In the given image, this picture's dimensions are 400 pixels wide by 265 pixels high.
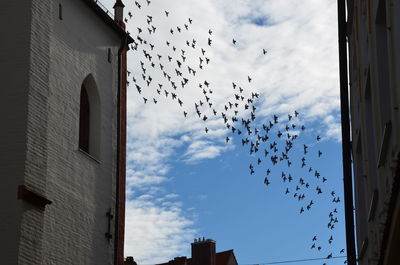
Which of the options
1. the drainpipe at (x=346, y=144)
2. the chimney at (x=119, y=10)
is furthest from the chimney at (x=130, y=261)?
the drainpipe at (x=346, y=144)

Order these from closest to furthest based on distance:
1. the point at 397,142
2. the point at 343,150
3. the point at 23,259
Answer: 1. the point at 397,142
2. the point at 343,150
3. the point at 23,259

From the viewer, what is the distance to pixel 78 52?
2095cm

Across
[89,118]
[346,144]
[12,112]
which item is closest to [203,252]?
[89,118]

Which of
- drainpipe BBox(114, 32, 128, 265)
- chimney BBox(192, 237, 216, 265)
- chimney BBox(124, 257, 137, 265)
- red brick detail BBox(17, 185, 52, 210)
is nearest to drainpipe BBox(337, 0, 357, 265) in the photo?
red brick detail BBox(17, 185, 52, 210)

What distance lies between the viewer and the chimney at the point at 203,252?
41.7 meters

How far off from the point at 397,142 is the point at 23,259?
31.9ft

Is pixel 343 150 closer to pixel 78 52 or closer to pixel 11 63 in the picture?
pixel 11 63

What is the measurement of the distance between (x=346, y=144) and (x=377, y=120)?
1206mm

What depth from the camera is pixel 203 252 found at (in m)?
42.0

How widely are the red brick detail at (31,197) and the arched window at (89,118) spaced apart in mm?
4085

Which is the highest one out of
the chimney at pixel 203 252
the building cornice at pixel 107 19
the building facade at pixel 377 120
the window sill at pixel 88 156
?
the building cornice at pixel 107 19

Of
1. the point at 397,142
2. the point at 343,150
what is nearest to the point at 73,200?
the point at 343,150

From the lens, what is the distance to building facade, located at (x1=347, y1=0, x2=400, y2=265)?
8586 mm

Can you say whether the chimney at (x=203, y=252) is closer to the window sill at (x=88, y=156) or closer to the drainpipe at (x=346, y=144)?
the window sill at (x=88, y=156)
